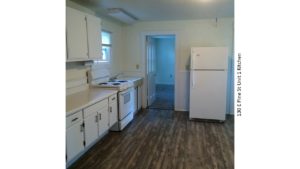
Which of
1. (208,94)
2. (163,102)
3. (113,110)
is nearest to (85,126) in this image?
(113,110)

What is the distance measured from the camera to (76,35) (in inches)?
120

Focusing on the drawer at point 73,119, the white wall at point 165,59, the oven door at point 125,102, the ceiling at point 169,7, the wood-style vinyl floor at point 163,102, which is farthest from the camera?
the white wall at point 165,59

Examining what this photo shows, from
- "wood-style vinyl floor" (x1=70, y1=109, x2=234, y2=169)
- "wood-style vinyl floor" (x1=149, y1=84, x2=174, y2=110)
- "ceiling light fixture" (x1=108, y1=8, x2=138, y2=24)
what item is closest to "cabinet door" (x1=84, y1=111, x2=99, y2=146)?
"wood-style vinyl floor" (x1=70, y1=109, x2=234, y2=169)

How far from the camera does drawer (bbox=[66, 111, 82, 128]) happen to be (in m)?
2.44

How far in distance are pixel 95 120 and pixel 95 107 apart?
184 millimetres

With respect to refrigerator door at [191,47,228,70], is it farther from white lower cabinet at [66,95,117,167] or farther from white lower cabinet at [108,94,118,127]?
white lower cabinet at [66,95,117,167]

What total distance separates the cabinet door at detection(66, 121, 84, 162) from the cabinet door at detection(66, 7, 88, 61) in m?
0.93

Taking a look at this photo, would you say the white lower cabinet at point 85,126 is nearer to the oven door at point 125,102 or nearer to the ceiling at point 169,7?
the oven door at point 125,102

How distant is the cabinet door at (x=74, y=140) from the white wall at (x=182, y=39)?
3.23m

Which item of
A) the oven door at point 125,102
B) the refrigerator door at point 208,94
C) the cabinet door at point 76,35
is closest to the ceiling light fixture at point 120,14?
the cabinet door at point 76,35

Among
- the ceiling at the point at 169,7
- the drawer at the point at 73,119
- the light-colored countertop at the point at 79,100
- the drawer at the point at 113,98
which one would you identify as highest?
the ceiling at the point at 169,7

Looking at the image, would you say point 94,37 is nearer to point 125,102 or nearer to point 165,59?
point 125,102

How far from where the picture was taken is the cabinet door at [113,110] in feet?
12.1
